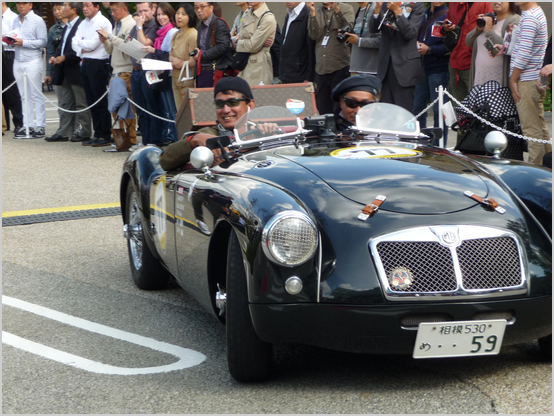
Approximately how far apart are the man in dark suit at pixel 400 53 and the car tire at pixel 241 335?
575 cm

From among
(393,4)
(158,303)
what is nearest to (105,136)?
(393,4)

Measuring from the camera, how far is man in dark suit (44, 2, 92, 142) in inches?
496

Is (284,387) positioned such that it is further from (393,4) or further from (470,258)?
(393,4)

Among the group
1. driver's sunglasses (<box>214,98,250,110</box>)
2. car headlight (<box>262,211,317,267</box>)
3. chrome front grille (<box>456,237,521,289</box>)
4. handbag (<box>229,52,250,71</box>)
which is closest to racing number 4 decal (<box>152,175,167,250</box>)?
driver's sunglasses (<box>214,98,250,110</box>)

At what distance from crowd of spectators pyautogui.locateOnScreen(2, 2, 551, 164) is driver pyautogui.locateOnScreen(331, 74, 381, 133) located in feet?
5.56

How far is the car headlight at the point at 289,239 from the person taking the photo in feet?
9.65

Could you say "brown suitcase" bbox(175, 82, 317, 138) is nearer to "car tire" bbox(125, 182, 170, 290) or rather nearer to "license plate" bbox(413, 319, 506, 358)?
"car tire" bbox(125, 182, 170, 290)

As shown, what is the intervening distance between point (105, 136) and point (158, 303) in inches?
340

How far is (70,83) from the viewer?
13.1 meters

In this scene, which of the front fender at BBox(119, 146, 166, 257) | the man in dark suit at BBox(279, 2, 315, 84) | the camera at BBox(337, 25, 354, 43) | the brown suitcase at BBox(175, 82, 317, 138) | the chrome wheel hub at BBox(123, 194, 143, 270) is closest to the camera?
the front fender at BBox(119, 146, 166, 257)

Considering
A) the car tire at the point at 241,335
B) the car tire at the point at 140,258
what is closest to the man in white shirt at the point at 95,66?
the car tire at the point at 140,258

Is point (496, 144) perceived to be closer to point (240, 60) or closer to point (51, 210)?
point (51, 210)

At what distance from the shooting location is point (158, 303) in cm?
476

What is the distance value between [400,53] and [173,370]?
5.92 meters
